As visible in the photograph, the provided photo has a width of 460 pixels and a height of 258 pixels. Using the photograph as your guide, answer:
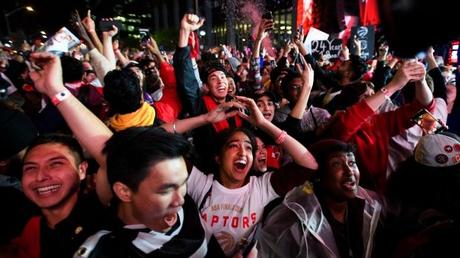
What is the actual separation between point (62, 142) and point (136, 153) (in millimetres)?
503

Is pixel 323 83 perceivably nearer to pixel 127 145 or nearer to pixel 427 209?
pixel 427 209

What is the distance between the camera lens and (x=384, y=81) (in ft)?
16.1

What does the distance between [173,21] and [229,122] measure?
6168cm

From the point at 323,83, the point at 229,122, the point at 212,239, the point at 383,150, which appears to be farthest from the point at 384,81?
the point at 212,239

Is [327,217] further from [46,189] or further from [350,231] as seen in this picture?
[46,189]

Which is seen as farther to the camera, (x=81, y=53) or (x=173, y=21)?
(x=173, y=21)

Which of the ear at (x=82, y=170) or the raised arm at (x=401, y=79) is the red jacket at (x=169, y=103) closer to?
the ear at (x=82, y=170)

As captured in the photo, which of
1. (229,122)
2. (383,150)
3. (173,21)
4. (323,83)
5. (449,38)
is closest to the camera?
(449,38)

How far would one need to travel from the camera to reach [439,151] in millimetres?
2248

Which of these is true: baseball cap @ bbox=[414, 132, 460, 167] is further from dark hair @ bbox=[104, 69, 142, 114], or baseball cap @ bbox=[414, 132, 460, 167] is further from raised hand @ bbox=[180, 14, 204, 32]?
raised hand @ bbox=[180, 14, 204, 32]

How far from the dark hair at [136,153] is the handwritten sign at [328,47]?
579cm

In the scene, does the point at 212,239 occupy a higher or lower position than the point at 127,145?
lower

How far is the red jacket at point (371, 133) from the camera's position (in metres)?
2.83

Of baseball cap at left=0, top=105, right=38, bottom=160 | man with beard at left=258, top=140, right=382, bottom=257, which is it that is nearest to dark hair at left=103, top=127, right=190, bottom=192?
baseball cap at left=0, top=105, right=38, bottom=160
